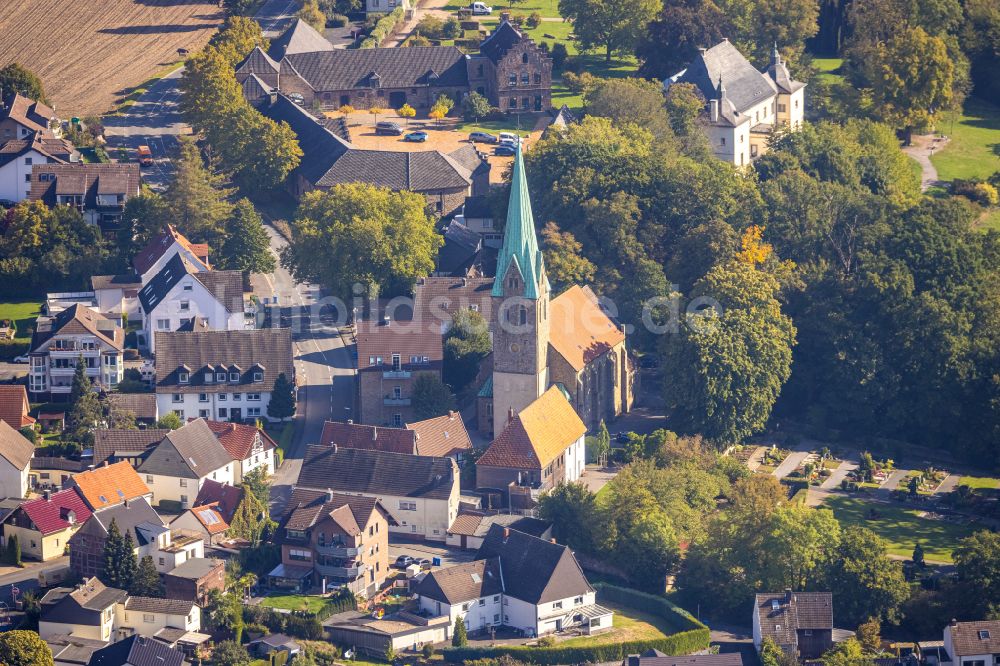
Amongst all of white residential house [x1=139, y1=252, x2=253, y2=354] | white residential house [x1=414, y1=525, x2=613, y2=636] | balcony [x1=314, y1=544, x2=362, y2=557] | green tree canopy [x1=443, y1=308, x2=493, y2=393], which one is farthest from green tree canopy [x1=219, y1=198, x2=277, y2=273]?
→ white residential house [x1=414, y1=525, x2=613, y2=636]

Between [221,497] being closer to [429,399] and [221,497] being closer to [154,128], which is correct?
[429,399]

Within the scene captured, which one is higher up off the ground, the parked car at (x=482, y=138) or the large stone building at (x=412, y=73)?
the large stone building at (x=412, y=73)

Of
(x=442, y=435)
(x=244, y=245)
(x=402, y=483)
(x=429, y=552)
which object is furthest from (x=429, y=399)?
(x=244, y=245)

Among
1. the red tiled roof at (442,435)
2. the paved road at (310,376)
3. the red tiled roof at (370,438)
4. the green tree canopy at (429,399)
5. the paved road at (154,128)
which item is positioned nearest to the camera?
the red tiled roof at (370,438)

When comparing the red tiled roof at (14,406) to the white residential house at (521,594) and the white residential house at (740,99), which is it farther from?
the white residential house at (740,99)

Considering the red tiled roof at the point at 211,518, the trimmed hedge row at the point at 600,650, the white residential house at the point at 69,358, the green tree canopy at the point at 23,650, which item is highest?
the white residential house at the point at 69,358

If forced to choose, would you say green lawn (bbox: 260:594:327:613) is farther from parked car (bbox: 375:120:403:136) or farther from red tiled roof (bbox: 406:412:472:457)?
parked car (bbox: 375:120:403:136)

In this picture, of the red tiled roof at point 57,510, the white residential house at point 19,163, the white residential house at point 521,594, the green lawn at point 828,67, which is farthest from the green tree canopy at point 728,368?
the green lawn at point 828,67
